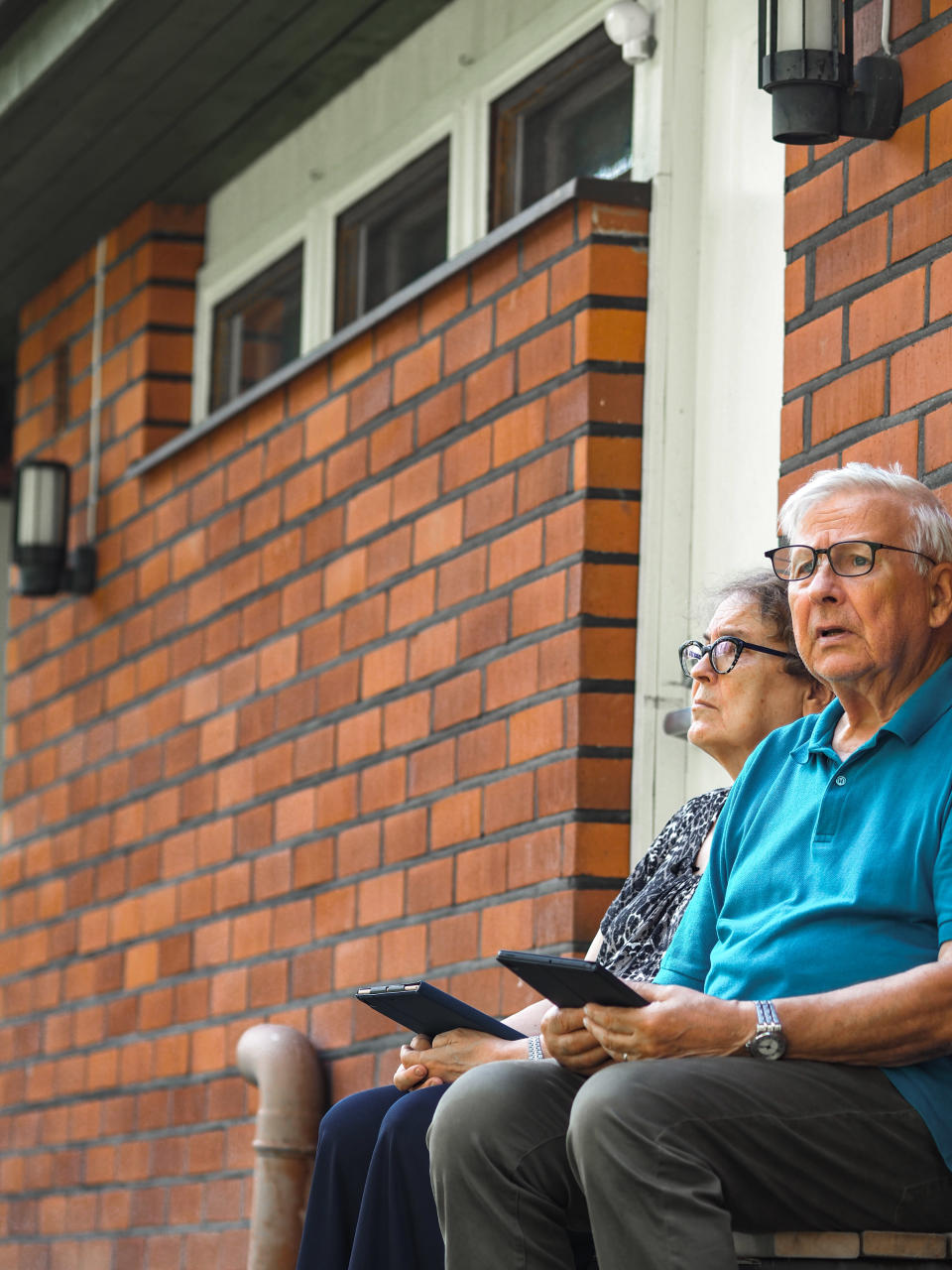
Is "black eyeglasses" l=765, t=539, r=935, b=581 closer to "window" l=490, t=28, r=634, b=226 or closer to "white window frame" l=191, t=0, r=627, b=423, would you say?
"white window frame" l=191, t=0, r=627, b=423

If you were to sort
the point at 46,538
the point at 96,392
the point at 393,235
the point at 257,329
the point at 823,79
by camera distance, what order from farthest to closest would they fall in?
the point at 96,392, the point at 46,538, the point at 257,329, the point at 393,235, the point at 823,79

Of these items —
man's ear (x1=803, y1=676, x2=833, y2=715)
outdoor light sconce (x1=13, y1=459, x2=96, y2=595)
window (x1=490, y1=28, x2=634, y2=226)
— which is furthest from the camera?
outdoor light sconce (x1=13, y1=459, x2=96, y2=595)

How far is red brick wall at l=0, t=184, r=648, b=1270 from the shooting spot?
4176mm

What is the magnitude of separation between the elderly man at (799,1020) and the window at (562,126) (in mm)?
1791

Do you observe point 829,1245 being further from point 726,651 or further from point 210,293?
point 210,293

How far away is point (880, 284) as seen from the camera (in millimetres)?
3359

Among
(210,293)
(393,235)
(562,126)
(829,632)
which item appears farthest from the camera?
(210,293)

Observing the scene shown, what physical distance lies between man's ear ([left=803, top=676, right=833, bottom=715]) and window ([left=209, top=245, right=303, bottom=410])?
2579mm

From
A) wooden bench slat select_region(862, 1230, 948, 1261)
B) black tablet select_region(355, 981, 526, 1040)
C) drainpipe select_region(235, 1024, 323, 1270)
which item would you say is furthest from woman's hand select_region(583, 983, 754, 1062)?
drainpipe select_region(235, 1024, 323, 1270)

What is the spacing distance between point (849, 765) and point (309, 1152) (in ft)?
7.84

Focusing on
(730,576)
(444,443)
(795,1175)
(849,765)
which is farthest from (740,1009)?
(444,443)

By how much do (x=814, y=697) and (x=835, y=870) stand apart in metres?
0.78

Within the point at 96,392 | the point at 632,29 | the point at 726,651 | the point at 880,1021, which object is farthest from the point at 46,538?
the point at 880,1021

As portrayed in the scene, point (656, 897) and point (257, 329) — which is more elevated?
point (257, 329)
